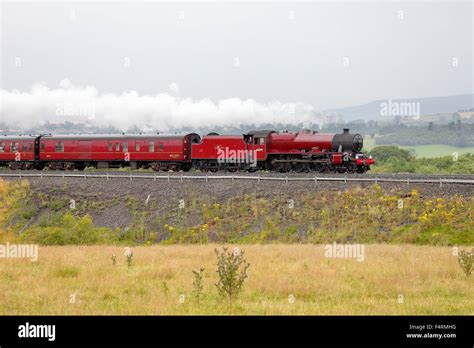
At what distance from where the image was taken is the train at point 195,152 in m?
36.4

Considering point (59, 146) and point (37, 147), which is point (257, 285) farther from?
point (37, 147)

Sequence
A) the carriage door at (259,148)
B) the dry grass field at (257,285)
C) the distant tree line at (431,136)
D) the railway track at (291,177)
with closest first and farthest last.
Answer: the dry grass field at (257,285)
the railway track at (291,177)
the carriage door at (259,148)
the distant tree line at (431,136)

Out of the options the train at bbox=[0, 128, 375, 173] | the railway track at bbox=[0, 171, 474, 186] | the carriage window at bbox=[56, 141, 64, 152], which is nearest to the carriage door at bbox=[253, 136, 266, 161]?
the train at bbox=[0, 128, 375, 173]

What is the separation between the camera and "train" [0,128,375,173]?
36.4 metres

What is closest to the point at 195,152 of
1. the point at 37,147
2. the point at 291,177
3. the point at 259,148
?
the point at 259,148

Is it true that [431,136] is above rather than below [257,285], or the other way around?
above

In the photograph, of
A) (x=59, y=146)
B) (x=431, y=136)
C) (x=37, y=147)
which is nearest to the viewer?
(x=59, y=146)

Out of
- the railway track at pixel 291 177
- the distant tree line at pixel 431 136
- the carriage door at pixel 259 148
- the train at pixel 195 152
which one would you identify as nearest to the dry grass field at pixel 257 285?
the railway track at pixel 291 177

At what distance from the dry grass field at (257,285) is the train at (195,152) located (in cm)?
1428

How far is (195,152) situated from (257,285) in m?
26.3

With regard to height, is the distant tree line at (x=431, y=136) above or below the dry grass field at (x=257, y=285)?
above

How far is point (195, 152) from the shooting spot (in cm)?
4191

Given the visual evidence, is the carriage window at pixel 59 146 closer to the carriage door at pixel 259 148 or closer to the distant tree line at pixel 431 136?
the carriage door at pixel 259 148
